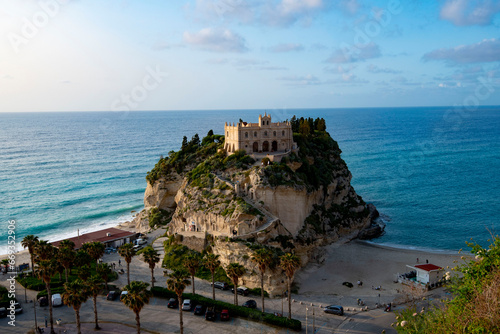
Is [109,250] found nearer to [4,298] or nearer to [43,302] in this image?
[43,302]

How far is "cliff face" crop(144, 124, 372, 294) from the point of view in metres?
57.4

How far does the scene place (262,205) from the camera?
61219mm

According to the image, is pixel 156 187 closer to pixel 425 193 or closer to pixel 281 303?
pixel 281 303

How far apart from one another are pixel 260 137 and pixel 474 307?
165ft

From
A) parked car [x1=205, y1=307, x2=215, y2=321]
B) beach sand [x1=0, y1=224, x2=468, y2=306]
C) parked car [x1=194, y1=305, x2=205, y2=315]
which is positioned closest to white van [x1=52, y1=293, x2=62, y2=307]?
parked car [x1=194, y1=305, x2=205, y2=315]

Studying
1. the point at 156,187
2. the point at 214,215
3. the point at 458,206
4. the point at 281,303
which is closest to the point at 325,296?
the point at 281,303

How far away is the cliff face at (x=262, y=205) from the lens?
57.4m

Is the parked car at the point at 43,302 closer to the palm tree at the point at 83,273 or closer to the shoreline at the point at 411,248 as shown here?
the palm tree at the point at 83,273

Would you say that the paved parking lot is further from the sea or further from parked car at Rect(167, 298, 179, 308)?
the sea

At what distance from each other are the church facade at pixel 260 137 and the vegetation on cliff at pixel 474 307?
1740 inches

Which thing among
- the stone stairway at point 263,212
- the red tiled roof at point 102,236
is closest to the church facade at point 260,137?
the stone stairway at point 263,212

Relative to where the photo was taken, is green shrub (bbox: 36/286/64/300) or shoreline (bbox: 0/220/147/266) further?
shoreline (bbox: 0/220/147/266)

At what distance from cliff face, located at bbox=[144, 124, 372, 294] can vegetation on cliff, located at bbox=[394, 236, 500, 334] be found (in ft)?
82.0

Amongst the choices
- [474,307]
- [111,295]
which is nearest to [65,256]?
[111,295]
